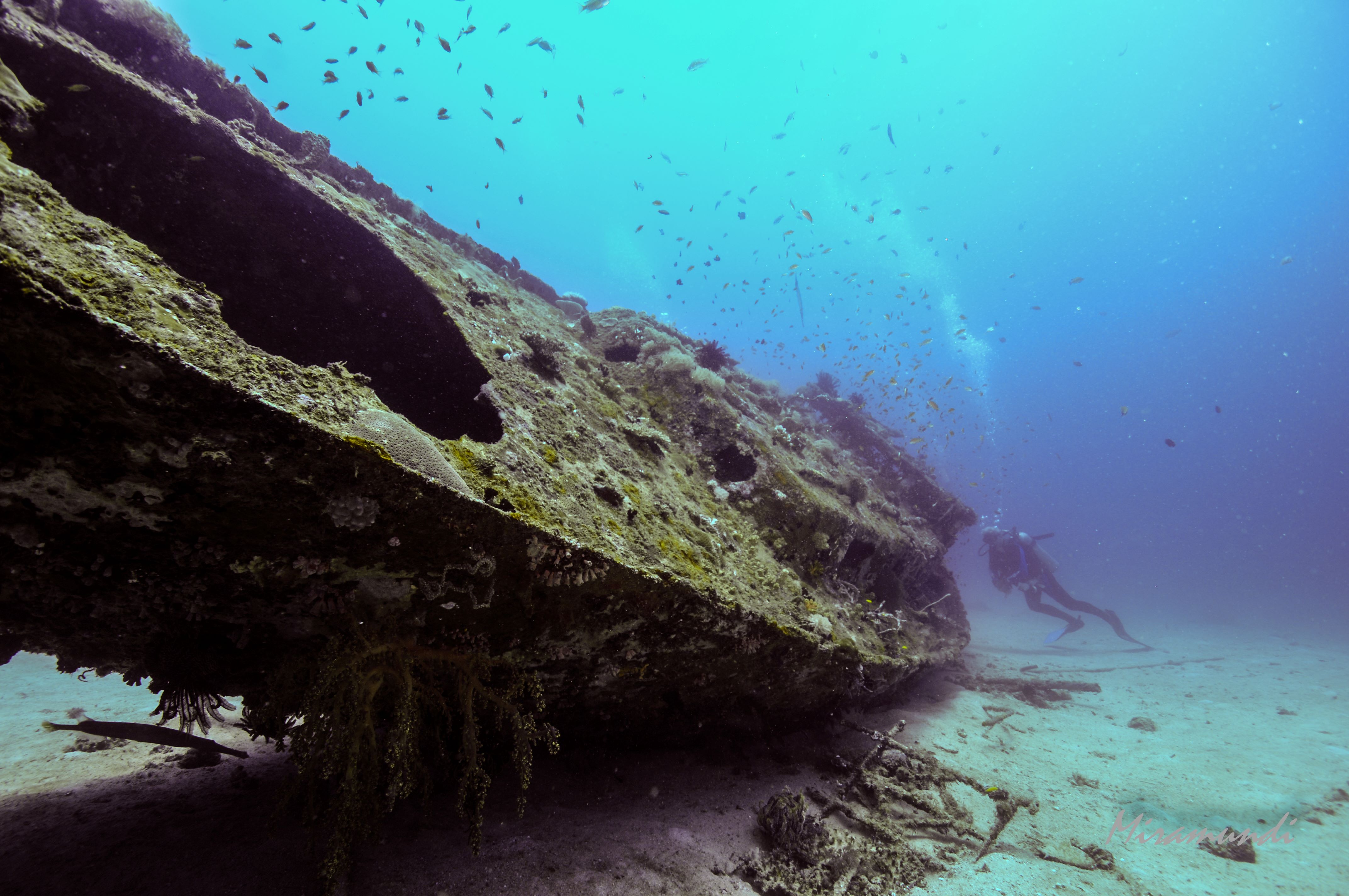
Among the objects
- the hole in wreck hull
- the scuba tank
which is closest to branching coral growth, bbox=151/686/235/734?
the hole in wreck hull

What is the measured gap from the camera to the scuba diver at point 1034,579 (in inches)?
861

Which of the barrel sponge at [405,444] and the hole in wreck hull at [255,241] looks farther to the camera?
the hole in wreck hull at [255,241]

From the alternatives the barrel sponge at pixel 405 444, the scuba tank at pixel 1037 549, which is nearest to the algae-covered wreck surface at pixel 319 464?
the barrel sponge at pixel 405 444

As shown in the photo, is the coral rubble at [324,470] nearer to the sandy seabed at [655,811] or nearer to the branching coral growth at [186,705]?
the branching coral growth at [186,705]

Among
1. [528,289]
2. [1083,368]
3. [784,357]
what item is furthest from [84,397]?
[1083,368]

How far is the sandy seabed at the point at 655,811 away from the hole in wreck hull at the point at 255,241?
284 centimetres

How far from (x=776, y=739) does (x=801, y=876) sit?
1726mm

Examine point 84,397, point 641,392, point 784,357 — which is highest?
point 784,357

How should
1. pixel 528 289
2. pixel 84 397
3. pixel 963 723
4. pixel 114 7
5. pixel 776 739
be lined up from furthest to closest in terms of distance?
pixel 528 289
pixel 963 723
pixel 114 7
pixel 776 739
pixel 84 397

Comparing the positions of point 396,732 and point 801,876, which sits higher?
point 396,732

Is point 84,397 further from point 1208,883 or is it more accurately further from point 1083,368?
point 1083,368

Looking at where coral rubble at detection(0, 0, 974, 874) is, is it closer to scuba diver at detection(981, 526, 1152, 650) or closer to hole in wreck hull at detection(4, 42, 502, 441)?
hole in wreck hull at detection(4, 42, 502, 441)

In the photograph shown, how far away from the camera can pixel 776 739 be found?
520 cm

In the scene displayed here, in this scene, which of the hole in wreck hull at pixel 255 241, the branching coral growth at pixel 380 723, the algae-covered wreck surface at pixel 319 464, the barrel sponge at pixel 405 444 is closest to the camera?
the algae-covered wreck surface at pixel 319 464
